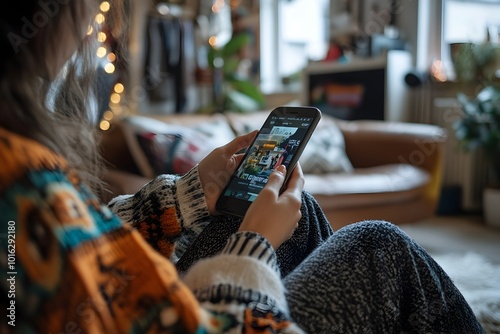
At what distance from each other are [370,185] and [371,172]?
0.67 feet

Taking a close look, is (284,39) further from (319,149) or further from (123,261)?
(123,261)

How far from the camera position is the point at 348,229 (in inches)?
24.9

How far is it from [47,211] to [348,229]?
0.38 m

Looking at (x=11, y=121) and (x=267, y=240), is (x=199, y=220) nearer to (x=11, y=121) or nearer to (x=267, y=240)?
(x=267, y=240)

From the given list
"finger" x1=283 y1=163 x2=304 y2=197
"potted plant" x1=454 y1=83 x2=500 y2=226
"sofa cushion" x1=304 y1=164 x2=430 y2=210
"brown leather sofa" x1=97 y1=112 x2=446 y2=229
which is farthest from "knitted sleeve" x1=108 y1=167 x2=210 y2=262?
"potted plant" x1=454 y1=83 x2=500 y2=226

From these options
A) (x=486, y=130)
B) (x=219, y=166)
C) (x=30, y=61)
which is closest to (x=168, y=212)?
(x=219, y=166)

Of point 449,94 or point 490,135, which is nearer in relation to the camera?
point 490,135

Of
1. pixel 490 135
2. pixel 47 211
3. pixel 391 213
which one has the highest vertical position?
pixel 47 211

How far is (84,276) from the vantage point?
1.22ft

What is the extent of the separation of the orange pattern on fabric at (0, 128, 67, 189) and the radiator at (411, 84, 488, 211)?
2.51 m

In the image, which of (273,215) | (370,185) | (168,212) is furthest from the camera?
(370,185)

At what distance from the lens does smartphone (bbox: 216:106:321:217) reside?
0.73 meters

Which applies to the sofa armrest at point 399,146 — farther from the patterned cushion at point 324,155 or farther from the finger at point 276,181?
the finger at point 276,181

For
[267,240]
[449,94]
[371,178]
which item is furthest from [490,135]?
[267,240]
